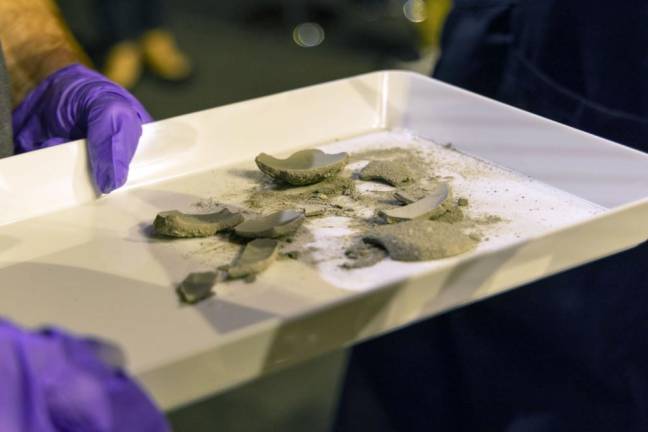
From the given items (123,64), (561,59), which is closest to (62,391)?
(561,59)

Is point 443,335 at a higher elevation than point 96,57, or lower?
higher

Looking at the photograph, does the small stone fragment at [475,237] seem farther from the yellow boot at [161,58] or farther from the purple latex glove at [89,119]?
the yellow boot at [161,58]

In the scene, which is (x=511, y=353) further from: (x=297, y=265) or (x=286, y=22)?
(x=286, y=22)

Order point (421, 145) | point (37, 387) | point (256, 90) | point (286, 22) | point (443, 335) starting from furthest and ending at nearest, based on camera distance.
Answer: point (286, 22) < point (256, 90) < point (443, 335) < point (421, 145) < point (37, 387)

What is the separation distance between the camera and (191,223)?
857 mm

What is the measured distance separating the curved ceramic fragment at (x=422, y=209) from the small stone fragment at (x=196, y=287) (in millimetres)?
199

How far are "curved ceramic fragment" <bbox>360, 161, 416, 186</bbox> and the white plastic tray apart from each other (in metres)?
0.05

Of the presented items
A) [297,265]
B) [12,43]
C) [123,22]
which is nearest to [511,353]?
[297,265]

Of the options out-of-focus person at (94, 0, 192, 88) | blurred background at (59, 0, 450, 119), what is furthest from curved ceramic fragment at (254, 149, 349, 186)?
out-of-focus person at (94, 0, 192, 88)

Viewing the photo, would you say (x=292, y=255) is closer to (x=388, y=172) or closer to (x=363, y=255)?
(x=363, y=255)

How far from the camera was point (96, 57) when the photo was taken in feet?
11.7

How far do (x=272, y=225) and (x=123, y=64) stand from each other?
271 cm

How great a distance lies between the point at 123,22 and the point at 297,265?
2.84 m

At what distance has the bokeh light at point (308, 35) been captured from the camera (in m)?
3.93
